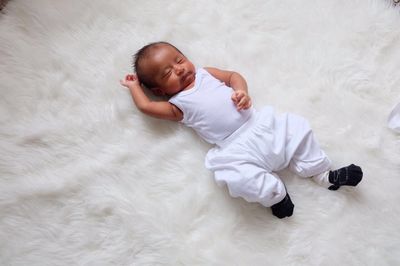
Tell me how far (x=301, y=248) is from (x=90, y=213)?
53 cm

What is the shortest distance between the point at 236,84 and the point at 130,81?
289mm

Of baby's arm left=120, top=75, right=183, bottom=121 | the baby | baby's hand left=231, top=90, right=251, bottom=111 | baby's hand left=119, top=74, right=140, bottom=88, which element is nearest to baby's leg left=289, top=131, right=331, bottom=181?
the baby

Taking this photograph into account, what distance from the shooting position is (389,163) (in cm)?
107

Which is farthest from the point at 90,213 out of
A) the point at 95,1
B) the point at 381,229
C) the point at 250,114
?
the point at 381,229

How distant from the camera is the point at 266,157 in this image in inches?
39.4

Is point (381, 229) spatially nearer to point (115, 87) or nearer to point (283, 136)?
point (283, 136)

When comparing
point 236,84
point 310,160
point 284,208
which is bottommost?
point 284,208

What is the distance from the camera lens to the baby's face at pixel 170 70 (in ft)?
3.41

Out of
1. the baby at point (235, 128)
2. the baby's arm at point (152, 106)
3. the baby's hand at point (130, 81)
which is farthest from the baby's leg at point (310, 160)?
the baby's hand at point (130, 81)

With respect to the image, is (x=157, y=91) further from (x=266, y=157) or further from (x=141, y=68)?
(x=266, y=157)

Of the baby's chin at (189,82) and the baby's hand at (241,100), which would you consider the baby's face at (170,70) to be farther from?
the baby's hand at (241,100)

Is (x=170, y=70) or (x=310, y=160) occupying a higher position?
(x=170, y=70)

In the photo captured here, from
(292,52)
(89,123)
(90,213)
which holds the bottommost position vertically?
(90,213)

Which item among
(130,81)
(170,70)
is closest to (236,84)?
(170,70)
